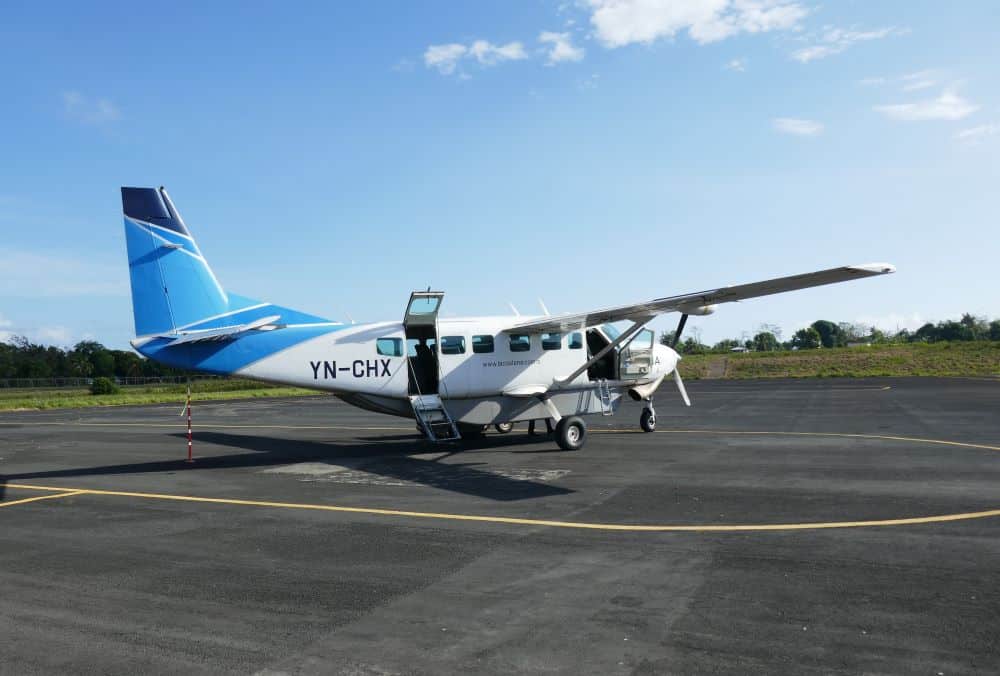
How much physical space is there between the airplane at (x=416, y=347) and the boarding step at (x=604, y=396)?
0.04 meters

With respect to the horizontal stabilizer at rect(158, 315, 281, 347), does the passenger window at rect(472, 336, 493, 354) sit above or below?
below

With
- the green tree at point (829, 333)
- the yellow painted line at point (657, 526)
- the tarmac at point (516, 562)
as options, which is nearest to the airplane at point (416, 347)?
the tarmac at point (516, 562)

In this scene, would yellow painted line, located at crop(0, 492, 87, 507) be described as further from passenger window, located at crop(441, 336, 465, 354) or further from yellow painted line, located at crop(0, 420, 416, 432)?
yellow painted line, located at crop(0, 420, 416, 432)

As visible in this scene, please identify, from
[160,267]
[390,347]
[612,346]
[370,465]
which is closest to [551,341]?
[612,346]

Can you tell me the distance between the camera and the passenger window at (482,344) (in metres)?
17.7

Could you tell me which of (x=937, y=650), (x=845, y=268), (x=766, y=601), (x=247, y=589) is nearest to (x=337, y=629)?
(x=247, y=589)

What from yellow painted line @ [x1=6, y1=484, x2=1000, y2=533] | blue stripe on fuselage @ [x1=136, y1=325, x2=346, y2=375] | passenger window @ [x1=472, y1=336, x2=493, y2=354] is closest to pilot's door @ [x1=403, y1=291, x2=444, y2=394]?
passenger window @ [x1=472, y1=336, x2=493, y2=354]

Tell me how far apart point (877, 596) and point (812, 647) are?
1.56 metres

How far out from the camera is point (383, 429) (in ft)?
80.4

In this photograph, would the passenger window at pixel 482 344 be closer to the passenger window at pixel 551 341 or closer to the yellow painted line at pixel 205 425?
the passenger window at pixel 551 341

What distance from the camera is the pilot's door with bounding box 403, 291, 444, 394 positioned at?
17.0 m

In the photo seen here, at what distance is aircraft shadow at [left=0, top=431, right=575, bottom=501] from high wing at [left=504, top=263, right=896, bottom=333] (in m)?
3.92

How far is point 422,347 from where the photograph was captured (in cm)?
1761

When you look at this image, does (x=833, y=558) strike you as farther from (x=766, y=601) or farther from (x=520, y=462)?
(x=520, y=462)
